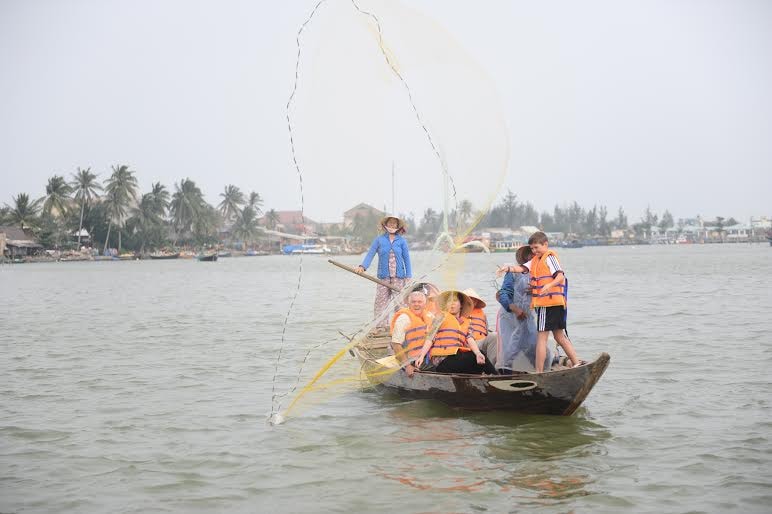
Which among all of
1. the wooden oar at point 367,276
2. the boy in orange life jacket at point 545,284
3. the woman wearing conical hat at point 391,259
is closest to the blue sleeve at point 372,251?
the woman wearing conical hat at point 391,259

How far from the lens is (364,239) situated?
10539 millimetres

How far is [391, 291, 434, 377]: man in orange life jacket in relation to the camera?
9734 millimetres

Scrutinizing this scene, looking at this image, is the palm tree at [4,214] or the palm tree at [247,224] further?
the palm tree at [247,224]

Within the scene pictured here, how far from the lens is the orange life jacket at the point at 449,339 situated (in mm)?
9664

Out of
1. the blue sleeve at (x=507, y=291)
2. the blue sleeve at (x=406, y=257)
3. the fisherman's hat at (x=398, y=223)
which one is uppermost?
the fisherman's hat at (x=398, y=223)

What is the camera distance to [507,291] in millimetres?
9227

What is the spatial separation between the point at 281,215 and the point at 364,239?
147453 mm

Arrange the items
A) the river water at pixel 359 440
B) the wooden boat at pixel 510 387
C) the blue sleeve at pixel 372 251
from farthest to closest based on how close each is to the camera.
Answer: the blue sleeve at pixel 372 251 < the wooden boat at pixel 510 387 < the river water at pixel 359 440

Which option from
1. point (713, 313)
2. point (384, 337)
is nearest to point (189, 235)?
point (713, 313)

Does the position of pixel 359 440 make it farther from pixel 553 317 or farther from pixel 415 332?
pixel 553 317

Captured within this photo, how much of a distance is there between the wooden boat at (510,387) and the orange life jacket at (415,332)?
28cm

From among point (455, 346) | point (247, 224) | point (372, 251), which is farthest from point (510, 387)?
point (247, 224)

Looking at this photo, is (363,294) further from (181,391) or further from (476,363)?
(476,363)

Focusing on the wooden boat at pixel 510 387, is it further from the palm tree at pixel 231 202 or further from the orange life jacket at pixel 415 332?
the palm tree at pixel 231 202
